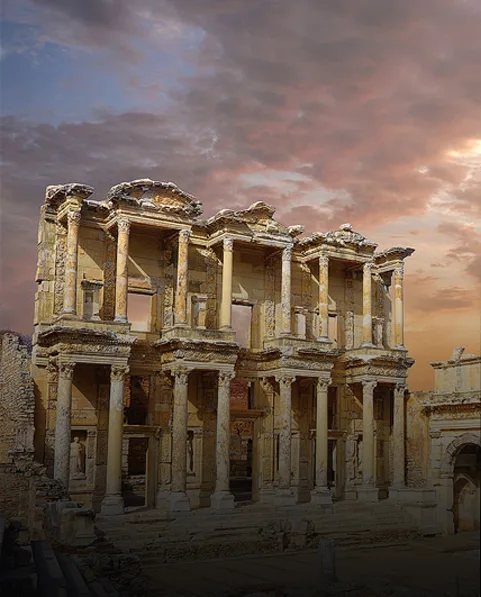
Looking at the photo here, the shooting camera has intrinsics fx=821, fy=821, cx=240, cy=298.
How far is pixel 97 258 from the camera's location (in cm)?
2573

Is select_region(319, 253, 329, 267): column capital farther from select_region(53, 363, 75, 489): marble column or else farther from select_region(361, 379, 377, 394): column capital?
select_region(53, 363, 75, 489): marble column

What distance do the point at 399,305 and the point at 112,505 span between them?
42.4ft

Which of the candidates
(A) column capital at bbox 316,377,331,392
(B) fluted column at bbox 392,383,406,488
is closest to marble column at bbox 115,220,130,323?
(A) column capital at bbox 316,377,331,392

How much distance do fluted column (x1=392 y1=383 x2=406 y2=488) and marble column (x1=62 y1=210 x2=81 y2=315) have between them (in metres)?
11.8

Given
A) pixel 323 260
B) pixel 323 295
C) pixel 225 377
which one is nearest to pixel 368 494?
pixel 225 377

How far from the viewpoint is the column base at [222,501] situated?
24516 mm

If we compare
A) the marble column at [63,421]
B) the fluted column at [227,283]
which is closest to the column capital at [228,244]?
the fluted column at [227,283]

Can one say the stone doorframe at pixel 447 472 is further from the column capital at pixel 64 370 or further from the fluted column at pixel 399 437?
the column capital at pixel 64 370

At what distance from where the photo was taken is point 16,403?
23.1 metres

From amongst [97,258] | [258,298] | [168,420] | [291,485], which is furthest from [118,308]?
[291,485]

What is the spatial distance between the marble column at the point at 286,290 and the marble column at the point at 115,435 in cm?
598

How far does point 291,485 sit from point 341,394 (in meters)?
4.03

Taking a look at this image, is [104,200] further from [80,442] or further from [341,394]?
[341,394]

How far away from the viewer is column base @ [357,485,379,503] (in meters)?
27.5
